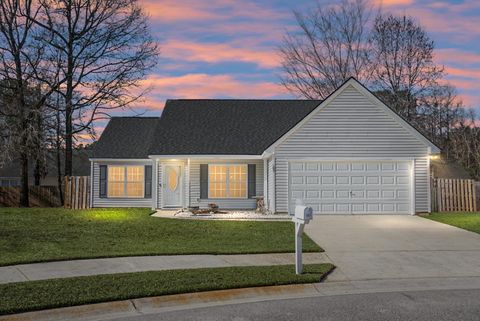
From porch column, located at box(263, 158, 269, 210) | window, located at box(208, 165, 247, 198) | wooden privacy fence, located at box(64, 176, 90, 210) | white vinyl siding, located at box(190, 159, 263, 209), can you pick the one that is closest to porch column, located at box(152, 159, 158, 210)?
white vinyl siding, located at box(190, 159, 263, 209)

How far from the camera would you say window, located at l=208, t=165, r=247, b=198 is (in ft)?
83.7

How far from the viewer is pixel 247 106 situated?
30.4 metres

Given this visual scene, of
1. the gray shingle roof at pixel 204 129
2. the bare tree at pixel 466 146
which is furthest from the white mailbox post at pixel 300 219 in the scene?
the bare tree at pixel 466 146

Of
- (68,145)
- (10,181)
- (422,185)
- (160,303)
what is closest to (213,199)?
(422,185)

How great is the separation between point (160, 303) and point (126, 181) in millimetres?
20416

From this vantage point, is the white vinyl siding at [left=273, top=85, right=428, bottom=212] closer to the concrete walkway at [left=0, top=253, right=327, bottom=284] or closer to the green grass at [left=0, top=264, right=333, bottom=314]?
the concrete walkway at [left=0, top=253, right=327, bottom=284]

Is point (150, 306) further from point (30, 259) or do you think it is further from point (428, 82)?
point (428, 82)

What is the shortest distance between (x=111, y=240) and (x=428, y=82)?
33.6 meters

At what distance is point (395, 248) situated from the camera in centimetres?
1323

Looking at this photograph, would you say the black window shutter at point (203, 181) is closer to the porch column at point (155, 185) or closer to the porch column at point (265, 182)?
the porch column at point (155, 185)

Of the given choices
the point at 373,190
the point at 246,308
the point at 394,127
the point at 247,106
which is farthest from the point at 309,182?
the point at 246,308

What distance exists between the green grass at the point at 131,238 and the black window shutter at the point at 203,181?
17.3ft

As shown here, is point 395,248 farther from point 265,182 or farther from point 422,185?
point 265,182

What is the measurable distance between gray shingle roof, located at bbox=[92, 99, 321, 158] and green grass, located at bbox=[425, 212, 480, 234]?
26.0 ft
